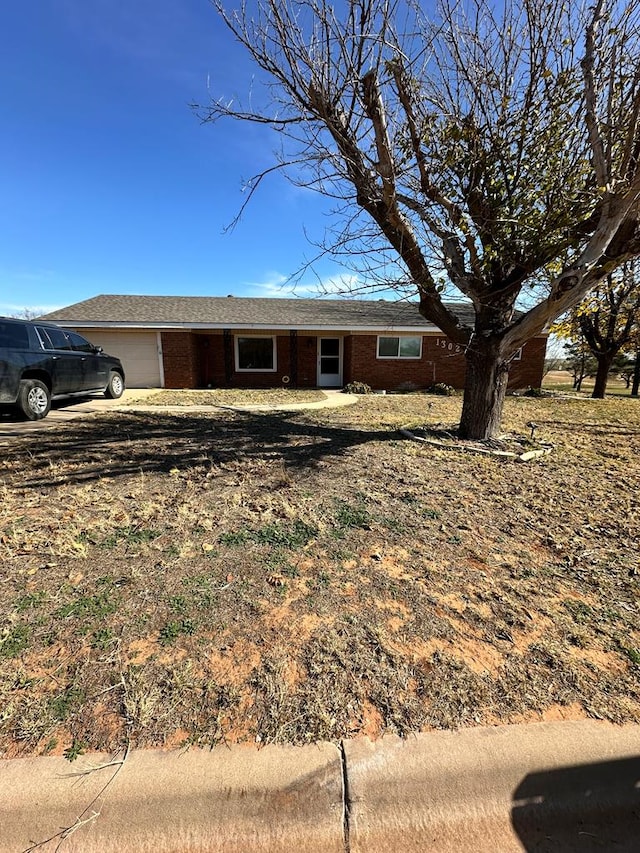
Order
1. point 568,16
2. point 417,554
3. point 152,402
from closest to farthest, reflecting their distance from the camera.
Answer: point 417,554 → point 568,16 → point 152,402

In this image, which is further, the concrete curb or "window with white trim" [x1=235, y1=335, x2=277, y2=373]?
"window with white trim" [x1=235, y1=335, x2=277, y2=373]

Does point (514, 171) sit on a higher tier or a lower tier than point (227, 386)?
higher

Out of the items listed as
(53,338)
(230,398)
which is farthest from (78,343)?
(230,398)

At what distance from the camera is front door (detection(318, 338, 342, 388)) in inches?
651

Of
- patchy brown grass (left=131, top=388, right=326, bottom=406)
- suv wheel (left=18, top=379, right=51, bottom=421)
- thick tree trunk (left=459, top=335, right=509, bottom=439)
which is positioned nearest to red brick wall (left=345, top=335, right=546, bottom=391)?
patchy brown grass (left=131, top=388, right=326, bottom=406)

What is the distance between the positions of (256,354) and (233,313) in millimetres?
1933

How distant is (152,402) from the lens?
10.9 metres

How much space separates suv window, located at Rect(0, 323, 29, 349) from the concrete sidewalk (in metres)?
7.84

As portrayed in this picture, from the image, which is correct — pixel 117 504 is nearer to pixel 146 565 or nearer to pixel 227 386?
pixel 146 565

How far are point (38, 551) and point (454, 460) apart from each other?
4.68m

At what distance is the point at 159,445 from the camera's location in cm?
607

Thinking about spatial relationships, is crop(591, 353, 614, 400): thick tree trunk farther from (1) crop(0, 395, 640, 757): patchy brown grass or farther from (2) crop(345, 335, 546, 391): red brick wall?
(1) crop(0, 395, 640, 757): patchy brown grass

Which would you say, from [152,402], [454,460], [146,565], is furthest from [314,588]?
[152,402]

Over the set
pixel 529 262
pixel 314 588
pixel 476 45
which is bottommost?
pixel 314 588
